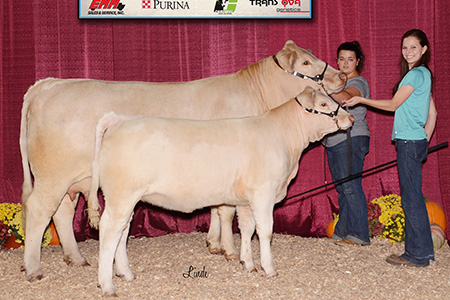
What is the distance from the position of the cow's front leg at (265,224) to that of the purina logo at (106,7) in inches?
130

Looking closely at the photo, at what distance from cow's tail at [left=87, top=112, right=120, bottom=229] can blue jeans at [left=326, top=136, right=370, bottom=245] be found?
9.07 feet

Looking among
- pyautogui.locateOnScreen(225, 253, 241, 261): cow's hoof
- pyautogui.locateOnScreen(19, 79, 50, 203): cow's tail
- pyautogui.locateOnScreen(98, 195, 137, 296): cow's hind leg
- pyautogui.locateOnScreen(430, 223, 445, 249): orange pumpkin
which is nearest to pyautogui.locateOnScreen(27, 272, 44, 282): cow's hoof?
pyautogui.locateOnScreen(19, 79, 50, 203): cow's tail

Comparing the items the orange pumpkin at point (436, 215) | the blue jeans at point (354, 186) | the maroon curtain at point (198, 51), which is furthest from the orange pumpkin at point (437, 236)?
the blue jeans at point (354, 186)

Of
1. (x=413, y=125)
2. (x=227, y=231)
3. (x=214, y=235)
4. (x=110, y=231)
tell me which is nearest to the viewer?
(x=110, y=231)

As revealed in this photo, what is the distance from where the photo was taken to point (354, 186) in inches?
235

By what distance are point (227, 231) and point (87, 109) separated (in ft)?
6.10

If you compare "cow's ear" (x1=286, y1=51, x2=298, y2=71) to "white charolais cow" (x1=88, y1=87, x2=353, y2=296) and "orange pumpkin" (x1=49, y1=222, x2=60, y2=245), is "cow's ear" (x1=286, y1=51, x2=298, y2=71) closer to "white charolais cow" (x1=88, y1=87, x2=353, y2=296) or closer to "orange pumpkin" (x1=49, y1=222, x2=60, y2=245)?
"white charolais cow" (x1=88, y1=87, x2=353, y2=296)

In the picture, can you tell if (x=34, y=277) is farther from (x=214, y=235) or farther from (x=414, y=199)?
(x=414, y=199)

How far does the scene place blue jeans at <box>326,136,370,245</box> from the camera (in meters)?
5.89

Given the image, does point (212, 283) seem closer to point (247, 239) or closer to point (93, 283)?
point (247, 239)

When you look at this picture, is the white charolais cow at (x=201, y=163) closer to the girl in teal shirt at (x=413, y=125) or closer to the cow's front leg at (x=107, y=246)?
the cow's front leg at (x=107, y=246)

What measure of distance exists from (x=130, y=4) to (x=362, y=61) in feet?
9.31

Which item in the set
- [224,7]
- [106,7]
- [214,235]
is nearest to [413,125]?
[214,235]

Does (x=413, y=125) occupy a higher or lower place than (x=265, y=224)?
higher
